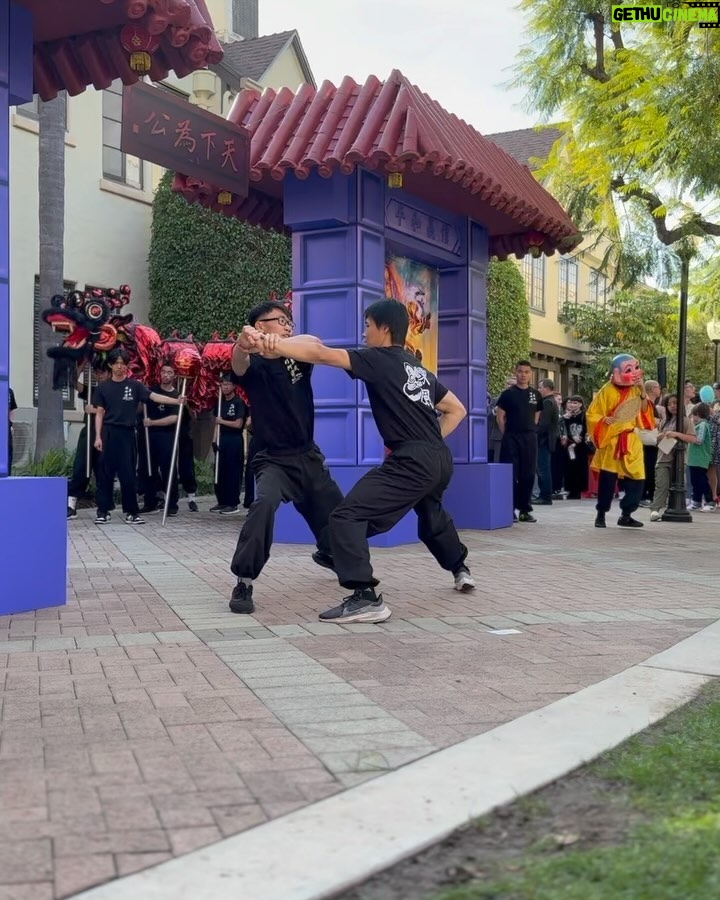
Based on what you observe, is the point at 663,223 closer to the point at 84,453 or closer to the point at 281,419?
the point at 84,453

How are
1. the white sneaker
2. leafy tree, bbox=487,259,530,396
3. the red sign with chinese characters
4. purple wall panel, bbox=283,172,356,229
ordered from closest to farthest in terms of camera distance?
the white sneaker < the red sign with chinese characters < purple wall panel, bbox=283,172,356,229 < leafy tree, bbox=487,259,530,396

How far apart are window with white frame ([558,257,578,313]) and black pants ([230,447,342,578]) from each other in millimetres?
30765

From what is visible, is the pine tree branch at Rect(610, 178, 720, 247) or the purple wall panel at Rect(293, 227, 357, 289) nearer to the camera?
the purple wall panel at Rect(293, 227, 357, 289)

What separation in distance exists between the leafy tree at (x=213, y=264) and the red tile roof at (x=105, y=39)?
39.5ft

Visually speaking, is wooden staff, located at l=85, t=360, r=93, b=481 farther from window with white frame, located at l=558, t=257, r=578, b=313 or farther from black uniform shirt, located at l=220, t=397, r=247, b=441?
window with white frame, located at l=558, t=257, r=578, b=313

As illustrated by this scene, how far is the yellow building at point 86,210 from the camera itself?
58.4 ft

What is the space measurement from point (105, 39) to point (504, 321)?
19.8 m

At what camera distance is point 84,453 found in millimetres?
13102

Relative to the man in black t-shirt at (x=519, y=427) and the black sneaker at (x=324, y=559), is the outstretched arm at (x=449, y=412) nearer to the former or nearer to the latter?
the black sneaker at (x=324, y=559)

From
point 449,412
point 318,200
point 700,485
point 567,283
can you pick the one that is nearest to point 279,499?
point 449,412

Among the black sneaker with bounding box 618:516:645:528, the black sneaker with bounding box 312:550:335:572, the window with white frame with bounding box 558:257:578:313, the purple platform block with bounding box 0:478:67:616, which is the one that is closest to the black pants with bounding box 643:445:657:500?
the black sneaker with bounding box 618:516:645:528

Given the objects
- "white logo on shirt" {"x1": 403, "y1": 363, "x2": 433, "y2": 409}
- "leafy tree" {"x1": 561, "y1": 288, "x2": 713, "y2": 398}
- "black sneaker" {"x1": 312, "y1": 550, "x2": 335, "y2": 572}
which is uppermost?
"leafy tree" {"x1": 561, "y1": 288, "x2": 713, "y2": 398}

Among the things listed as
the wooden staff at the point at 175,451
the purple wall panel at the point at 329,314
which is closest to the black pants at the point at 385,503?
the purple wall panel at the point at 329,314

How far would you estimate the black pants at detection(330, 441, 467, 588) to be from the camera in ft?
20.2
